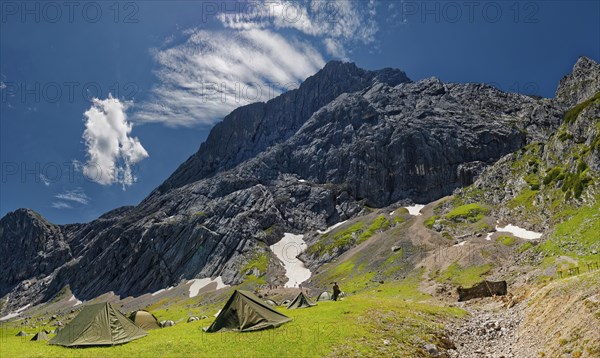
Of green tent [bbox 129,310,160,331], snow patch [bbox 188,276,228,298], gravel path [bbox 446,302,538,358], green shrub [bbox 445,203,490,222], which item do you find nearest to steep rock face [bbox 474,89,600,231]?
green shrub [bbox 445,203,490,222]

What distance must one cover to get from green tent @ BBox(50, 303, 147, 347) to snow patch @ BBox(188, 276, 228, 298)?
148 metres

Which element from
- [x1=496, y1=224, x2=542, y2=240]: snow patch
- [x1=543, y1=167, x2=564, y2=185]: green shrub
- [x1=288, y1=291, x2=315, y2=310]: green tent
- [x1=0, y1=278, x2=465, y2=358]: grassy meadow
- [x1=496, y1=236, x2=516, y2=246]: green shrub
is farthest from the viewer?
[x1=543, y1=167, x2=564, y2=185]: green shrub

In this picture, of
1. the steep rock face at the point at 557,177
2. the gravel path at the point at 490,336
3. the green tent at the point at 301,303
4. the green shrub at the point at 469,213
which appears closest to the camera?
the gravel path at the point at 490,336

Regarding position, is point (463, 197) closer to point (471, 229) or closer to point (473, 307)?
point (471, 229)

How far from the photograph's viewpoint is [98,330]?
2809 cm

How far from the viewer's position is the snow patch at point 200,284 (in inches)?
6841

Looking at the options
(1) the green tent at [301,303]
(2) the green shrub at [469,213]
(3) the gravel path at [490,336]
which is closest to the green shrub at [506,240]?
(2) the green shrub at [469,213]

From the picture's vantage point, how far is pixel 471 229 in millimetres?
132750

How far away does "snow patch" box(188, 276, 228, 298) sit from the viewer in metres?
174

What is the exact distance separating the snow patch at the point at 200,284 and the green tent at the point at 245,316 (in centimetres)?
14992

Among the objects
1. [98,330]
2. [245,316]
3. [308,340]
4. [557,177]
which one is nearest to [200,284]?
[557,177]

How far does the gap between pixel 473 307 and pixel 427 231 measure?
95.8m

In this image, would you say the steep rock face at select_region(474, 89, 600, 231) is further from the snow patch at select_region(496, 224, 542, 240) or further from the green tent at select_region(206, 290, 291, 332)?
the green tent at select_region(206, 290, 291, 332)

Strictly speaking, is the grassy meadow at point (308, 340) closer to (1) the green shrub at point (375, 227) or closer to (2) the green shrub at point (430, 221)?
(2) the green shrub at point (430, 221)
